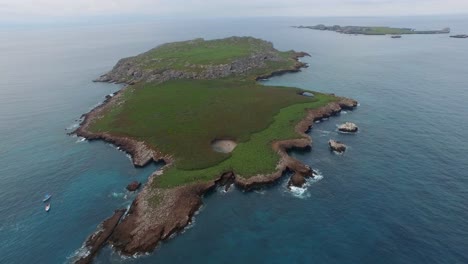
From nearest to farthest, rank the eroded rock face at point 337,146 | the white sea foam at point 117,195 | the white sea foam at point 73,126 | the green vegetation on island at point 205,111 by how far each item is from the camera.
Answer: the white sea foam at point 117,195 < the green vegetation on island at point 205,111 < the eroded rock face at point 337,146 < the white sea foam at point 73,126

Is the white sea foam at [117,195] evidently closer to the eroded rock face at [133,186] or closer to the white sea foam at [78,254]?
the eroded rock face at [133,186]

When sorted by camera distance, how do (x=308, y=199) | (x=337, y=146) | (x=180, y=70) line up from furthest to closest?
(x=180, y=70)
(x=337, y=146)
(x=308, y=199)

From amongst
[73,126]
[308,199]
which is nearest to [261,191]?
[308,199]

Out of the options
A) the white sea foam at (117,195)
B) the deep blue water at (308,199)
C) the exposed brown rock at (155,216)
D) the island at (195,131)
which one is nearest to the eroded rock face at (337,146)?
the deep blue water at (308,199)

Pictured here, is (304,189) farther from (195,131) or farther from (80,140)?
(80,140)

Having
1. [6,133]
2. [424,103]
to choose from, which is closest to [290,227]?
[424,103]

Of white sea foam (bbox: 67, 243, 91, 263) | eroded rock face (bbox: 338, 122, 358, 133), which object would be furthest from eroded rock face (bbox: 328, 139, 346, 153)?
white sea foam (bbox: 67, 243, 91, 263)

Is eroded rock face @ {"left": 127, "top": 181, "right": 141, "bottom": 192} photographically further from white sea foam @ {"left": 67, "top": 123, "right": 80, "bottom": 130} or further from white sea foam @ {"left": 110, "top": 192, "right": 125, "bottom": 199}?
white sea foam @ {"left": 67, "top": 123, "right": 80, "bottom": 130}
